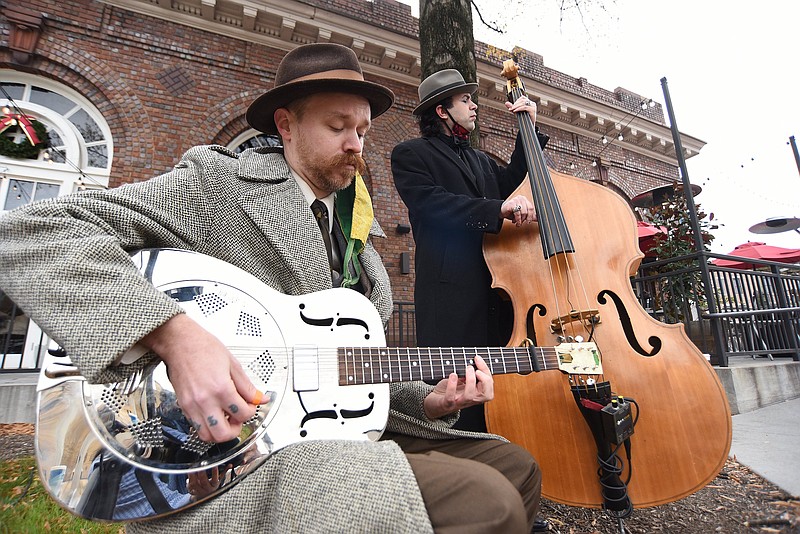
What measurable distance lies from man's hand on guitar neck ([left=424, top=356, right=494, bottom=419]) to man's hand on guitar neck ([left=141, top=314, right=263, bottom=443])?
0.76 meters

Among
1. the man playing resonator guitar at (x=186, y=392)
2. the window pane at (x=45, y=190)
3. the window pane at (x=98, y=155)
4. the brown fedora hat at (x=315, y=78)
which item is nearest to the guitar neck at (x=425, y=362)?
the man playing resonator guitar at (x=186, y=392)

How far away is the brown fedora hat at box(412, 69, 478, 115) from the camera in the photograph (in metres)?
2.60

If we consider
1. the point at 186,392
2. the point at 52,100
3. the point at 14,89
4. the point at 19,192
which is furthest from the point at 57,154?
the point at 186,392

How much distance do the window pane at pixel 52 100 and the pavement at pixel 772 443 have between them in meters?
9.63

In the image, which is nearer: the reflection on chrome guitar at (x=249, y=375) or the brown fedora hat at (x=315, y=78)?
the reflection on chrome guitar at (x=249, y=375)

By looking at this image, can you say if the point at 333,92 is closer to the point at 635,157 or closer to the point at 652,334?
the point at 652,334

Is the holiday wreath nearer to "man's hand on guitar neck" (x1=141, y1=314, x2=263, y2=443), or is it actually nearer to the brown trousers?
"man's hand on guitar neck" (x1=141, y1=314, x2=263, y2=443)

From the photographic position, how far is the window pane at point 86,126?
6441 millimetres

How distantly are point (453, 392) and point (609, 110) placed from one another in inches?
481

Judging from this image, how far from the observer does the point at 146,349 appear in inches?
34.4

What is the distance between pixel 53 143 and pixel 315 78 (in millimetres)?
7336

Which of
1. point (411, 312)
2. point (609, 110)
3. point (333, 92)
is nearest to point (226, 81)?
point (411, 312)

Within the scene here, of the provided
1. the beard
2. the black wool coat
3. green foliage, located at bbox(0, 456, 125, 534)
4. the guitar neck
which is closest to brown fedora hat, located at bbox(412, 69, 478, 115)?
the black wool coat

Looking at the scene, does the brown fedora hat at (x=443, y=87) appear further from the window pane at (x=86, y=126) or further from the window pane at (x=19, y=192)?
the window pane at (x=19, y=192)
